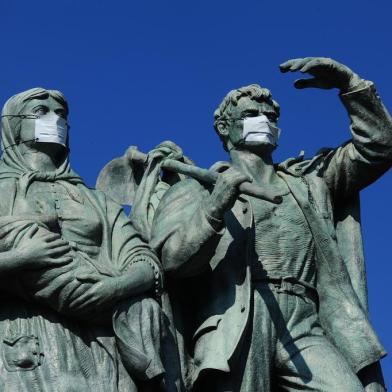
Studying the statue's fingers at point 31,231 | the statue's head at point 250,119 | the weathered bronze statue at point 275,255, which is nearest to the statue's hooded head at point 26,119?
the statue's fingers at point 31,231

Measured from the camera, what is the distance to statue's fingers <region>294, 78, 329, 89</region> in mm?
16594

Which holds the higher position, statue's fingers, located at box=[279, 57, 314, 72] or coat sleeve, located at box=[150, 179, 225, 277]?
statue's fingers, located at box=[279, 57, 314, 72]

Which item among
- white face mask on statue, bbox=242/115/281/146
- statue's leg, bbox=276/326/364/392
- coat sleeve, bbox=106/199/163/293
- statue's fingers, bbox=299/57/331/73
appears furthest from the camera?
white face mask on statue, bbox=242/115/281/146

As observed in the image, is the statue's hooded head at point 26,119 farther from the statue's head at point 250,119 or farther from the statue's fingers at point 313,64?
the statue's fingers at point 313,64

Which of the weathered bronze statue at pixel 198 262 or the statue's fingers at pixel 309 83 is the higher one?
the statue's fingers at pixel 309 83

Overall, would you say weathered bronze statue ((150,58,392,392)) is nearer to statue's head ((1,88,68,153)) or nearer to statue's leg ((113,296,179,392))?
statue's leg ((113,296,179,392))

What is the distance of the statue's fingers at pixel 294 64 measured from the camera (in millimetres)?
16391

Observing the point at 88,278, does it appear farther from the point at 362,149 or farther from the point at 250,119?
the point at 362,149

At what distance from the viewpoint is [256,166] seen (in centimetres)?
1659

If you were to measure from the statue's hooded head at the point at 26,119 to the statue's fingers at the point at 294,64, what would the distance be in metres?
2.13

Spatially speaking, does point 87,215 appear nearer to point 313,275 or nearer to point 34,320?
point 34,320

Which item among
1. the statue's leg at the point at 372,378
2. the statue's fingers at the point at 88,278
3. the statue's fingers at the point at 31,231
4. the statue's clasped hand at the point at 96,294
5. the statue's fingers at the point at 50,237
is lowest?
the statue's leg at the point at 372,378

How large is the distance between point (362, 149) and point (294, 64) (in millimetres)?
1062

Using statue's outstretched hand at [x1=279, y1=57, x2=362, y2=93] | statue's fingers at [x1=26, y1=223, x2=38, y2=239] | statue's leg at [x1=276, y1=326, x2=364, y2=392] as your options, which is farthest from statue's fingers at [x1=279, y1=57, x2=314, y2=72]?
statue's fingers at [x1=26, y1=223, x2=38, y2=239]
